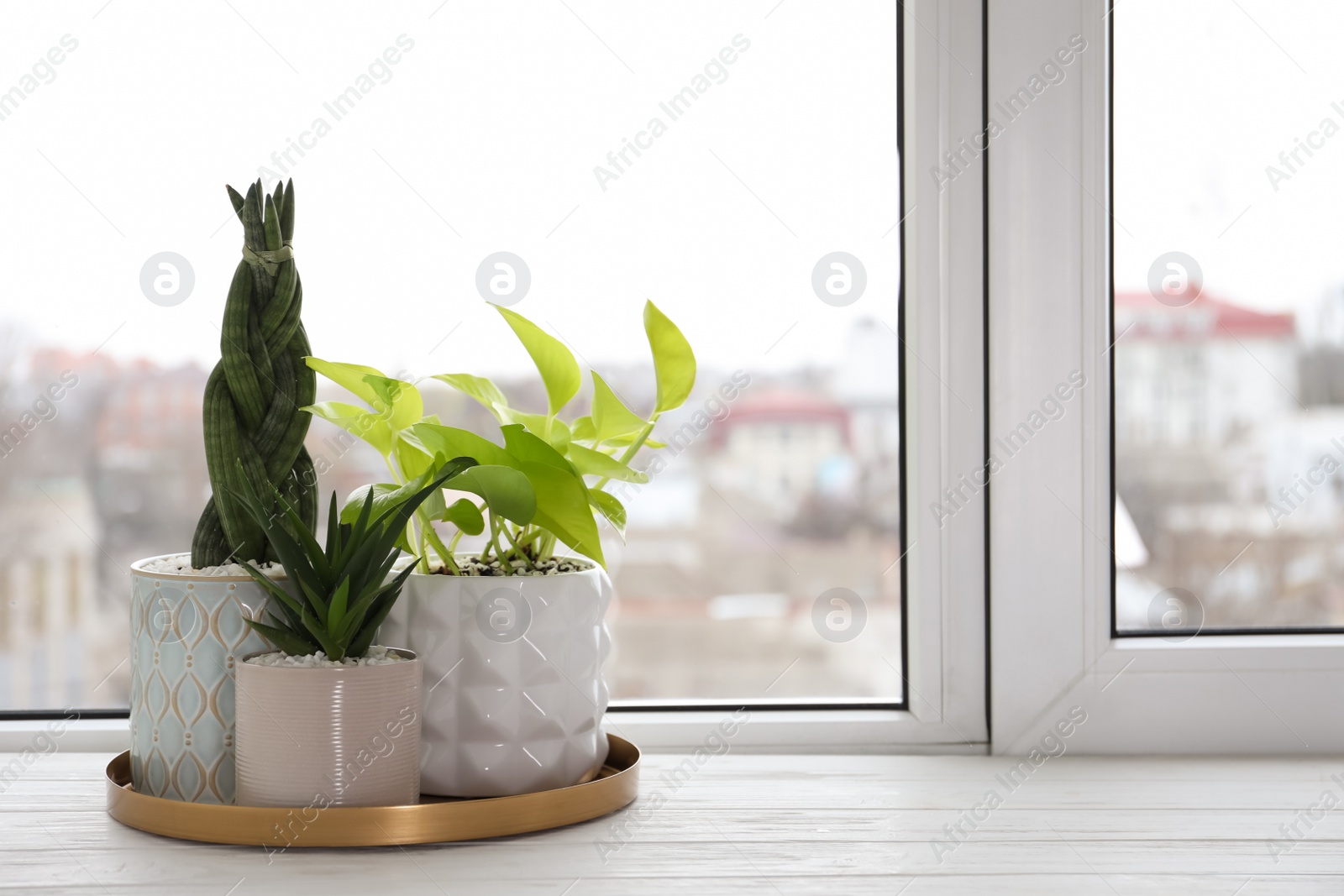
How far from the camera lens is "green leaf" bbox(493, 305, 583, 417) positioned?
0.72 meters

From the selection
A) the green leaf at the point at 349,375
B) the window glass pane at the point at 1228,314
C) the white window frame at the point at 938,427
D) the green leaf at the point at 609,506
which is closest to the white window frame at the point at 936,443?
the white window frame at the point at 938,427

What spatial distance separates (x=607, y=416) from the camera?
736 mm

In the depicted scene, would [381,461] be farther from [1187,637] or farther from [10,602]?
[1187,637]

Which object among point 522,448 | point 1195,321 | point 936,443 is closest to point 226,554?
point 522,448

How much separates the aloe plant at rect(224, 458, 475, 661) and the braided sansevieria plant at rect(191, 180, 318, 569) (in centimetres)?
3

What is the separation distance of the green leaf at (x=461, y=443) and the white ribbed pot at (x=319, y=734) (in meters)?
0.14

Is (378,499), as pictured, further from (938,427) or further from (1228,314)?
(1228,314)

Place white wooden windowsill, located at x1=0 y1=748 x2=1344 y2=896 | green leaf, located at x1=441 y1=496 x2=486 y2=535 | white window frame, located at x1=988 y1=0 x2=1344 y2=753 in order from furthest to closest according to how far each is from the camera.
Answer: white window frame, located at x1=988 y1=0 x2=1344 y2=753
green leaf, located at x1=441 y1=496 x2=486 y2=535
white wooden windowsill, located at x1=0 y1=748 x2=1344 y2=896

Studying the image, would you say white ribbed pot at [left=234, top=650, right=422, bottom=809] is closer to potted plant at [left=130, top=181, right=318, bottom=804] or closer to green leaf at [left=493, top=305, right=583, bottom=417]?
potted plant at [left=130, top=181, right=318, bottom=804]

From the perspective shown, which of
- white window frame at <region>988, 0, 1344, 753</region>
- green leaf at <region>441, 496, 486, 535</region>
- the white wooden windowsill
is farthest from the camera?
white window frame at <region>988, 0, 1344, 753</region>

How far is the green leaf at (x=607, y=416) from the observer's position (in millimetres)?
734

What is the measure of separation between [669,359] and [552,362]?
0.08 meters

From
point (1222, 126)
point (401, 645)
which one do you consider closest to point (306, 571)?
point (401, 645)

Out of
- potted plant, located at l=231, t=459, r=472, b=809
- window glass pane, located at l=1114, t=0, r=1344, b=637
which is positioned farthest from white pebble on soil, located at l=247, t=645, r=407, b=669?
window glass pane, located at l=1114, t=0, r=1344, b=637
